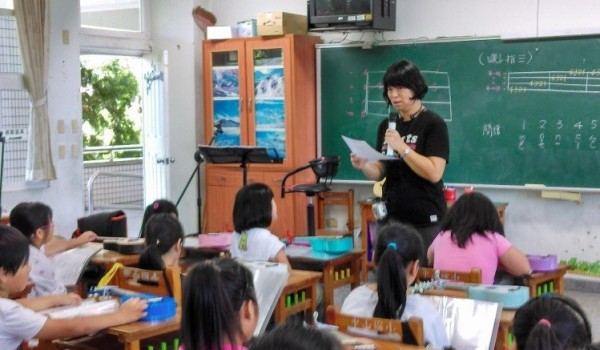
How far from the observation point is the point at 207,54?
7137 millimetres

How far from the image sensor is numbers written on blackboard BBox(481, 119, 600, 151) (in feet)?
18.2

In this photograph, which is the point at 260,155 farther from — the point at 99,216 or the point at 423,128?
the point at 423,128

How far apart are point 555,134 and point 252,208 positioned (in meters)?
2.84

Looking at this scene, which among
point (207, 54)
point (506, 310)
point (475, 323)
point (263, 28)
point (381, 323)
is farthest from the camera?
point (207, 54)

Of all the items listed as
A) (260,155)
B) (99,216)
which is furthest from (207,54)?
(99,216)

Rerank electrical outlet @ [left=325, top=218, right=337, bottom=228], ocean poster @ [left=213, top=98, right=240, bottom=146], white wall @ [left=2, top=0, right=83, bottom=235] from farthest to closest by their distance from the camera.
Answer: ocean poster @ [left=213, top=98, right=240, bottom=146] → electrical outlet @ [left=325, top=218, right=337, bottom=228] → white wall @ [left=2, top=0, right=83, bottom=235]

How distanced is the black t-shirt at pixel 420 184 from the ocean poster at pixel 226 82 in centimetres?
366

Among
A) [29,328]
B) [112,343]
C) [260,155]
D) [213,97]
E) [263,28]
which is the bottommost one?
[112,343]

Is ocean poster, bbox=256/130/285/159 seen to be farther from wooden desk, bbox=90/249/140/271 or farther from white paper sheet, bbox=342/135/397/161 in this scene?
white paper sheet, bbox=342/135/397/161

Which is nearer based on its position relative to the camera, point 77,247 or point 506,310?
point 506,310

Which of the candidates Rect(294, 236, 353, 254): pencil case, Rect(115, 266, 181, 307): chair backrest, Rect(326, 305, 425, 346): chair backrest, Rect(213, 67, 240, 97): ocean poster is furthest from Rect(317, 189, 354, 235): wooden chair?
Rect(326, 305, 425, 346): chair backrest

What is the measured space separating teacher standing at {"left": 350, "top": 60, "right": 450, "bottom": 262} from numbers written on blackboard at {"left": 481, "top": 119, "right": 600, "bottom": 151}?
8.14 ft

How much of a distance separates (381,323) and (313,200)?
4.47 metres

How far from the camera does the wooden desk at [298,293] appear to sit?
3.46 m
